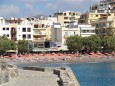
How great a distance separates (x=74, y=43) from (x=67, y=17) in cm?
3934

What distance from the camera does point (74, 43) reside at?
115 metres

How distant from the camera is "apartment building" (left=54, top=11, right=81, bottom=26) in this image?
5930 inches

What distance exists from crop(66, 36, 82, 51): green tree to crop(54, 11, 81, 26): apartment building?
2927 cm

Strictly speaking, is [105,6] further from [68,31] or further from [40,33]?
[40,33]

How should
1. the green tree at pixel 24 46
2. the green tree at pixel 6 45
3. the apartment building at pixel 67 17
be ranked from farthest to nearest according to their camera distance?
the apartment building at pixel 67 17
the green tree at pixel 24 46
the green tree at pixel 6 45

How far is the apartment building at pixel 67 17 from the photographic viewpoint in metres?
151

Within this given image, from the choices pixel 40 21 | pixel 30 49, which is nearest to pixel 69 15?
pixel 40 21

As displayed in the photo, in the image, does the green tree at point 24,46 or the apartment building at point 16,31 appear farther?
the apartment building at point 16,31

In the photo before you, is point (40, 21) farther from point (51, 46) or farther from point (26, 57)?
point (26, 57)

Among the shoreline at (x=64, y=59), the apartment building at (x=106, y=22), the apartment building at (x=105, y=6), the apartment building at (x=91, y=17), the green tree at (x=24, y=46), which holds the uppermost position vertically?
the apartment building at (x=105, y=6)

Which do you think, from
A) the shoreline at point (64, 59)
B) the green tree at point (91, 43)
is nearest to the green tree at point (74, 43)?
the green tree at point (91, 43)

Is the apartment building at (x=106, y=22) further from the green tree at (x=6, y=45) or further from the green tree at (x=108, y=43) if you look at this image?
the green tree at (x=6, y=45)

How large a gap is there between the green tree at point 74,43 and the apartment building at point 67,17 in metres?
29.3

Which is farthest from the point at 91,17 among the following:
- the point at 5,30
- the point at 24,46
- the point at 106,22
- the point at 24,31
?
the point at 24,46
